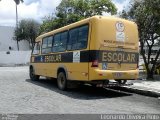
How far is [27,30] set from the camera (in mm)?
62281

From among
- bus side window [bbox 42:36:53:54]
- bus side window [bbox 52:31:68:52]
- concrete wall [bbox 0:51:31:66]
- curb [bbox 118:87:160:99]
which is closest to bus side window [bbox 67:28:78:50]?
bus side window [bbox 52:31:68:52]

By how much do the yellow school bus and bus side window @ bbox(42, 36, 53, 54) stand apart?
1.67 meters

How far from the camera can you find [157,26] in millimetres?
20219

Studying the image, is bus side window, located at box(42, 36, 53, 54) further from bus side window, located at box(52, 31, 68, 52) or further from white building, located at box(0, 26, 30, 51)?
white building, located at box(0, 26, 30, 51)

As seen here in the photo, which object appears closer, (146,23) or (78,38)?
(78,38)

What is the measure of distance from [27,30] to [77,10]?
75.6 feet

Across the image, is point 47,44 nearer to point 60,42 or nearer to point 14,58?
point 60,42

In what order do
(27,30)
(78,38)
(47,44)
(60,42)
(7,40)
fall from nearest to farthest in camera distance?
(78,38) → (60,42) → (47,44) → (27,30) → (7,40)

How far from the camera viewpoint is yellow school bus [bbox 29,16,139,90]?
1267 centimetres

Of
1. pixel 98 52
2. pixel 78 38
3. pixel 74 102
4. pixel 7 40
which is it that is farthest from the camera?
pixel 7 40

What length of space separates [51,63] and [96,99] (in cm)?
457

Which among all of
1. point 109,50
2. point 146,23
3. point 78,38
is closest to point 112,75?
point 109,50

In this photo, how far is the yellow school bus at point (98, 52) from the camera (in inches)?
499

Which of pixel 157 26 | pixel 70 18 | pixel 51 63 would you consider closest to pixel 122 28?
pixel 51 63
